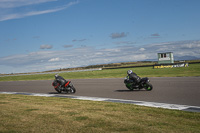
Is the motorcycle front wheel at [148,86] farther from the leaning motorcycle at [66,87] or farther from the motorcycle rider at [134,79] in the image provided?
the leaning motorcycle at [66,87]

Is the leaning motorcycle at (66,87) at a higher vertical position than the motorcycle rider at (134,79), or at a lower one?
lower

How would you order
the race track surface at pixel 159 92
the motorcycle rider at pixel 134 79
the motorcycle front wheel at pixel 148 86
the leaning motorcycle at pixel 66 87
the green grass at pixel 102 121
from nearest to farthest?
the green grass at pixel 102 121 → the race track surface at pixel 159 92 → the motorcycle front wheel at pixel 148 86 → the motorcycle rider at pixel 134 79 → the leaning motorcycle at pixel 66 87

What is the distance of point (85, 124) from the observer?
263 inches

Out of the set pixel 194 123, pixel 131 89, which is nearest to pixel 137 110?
pixel 194 123

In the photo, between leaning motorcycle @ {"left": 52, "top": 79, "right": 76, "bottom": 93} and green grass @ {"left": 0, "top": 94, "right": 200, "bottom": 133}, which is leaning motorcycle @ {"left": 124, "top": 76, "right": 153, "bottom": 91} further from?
green grass @ {"left": 0, "top": 94, "right": 200, "bottom": 133}

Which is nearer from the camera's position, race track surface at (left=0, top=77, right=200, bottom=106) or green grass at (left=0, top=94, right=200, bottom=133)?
green grass at (left=0, top=94, right=200, bottom=133)

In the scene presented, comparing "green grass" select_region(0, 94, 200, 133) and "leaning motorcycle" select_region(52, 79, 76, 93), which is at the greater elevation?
"leaning motorcycle" select_region(52, 79, 76, 93)

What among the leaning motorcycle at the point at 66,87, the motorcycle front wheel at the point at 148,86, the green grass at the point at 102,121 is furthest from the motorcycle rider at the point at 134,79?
the green grass at the point at 102,121

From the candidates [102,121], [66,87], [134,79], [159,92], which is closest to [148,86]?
[134,79]

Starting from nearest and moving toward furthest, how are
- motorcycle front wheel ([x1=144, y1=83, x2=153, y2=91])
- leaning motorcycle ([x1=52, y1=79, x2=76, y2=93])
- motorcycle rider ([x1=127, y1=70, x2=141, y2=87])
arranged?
motorcycle front wheel ([x1=144, y1=83, x2=153, y2=91]), motorcycle rider ([x1=127, y1=70, x2=141, y2=87]), leaning motorcycle ([x1=52, y1=79, x2=76, y2=93])

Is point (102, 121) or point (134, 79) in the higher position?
point (134, 79)

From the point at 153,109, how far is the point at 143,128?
263 centimetres

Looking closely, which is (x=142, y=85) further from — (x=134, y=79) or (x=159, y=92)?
(x=159, y=92)

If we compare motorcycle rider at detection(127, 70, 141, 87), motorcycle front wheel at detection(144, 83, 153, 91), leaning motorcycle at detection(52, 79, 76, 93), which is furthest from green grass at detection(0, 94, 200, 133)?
leaning motorcycle at detection(52, 79, 76, 93)
